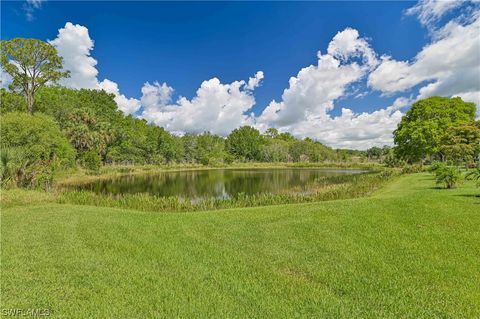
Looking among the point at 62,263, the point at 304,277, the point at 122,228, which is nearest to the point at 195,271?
the point at 304,277

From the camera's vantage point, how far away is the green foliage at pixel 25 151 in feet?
56.5

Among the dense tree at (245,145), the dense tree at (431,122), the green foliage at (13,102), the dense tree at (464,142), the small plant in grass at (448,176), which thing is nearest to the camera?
the small plant in grass at (448,176)

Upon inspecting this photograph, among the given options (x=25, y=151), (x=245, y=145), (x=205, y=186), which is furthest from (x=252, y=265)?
(x=245, y=145)

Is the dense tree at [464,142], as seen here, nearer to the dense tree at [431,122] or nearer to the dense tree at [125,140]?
the dense tree at [431,122]

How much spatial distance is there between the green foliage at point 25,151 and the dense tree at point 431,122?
143 feet

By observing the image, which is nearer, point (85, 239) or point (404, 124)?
point (85, 239)

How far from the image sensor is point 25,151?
19.4m

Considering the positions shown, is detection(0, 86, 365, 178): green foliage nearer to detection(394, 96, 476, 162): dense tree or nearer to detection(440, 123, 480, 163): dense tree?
detection(394, 96, 476, 162): dense tree

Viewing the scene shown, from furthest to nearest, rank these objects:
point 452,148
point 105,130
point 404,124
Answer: point 105,130 < point 404,124 < point 452,148

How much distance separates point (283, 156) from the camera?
9425cm

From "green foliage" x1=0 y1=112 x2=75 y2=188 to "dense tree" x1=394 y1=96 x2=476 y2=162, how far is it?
1712 inches

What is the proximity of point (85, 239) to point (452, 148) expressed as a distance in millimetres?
37255

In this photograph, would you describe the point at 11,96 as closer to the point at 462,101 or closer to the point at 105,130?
the point at 105,130

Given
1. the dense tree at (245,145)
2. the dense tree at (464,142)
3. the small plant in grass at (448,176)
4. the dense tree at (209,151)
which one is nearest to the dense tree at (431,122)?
the dense tree at (464,142)
